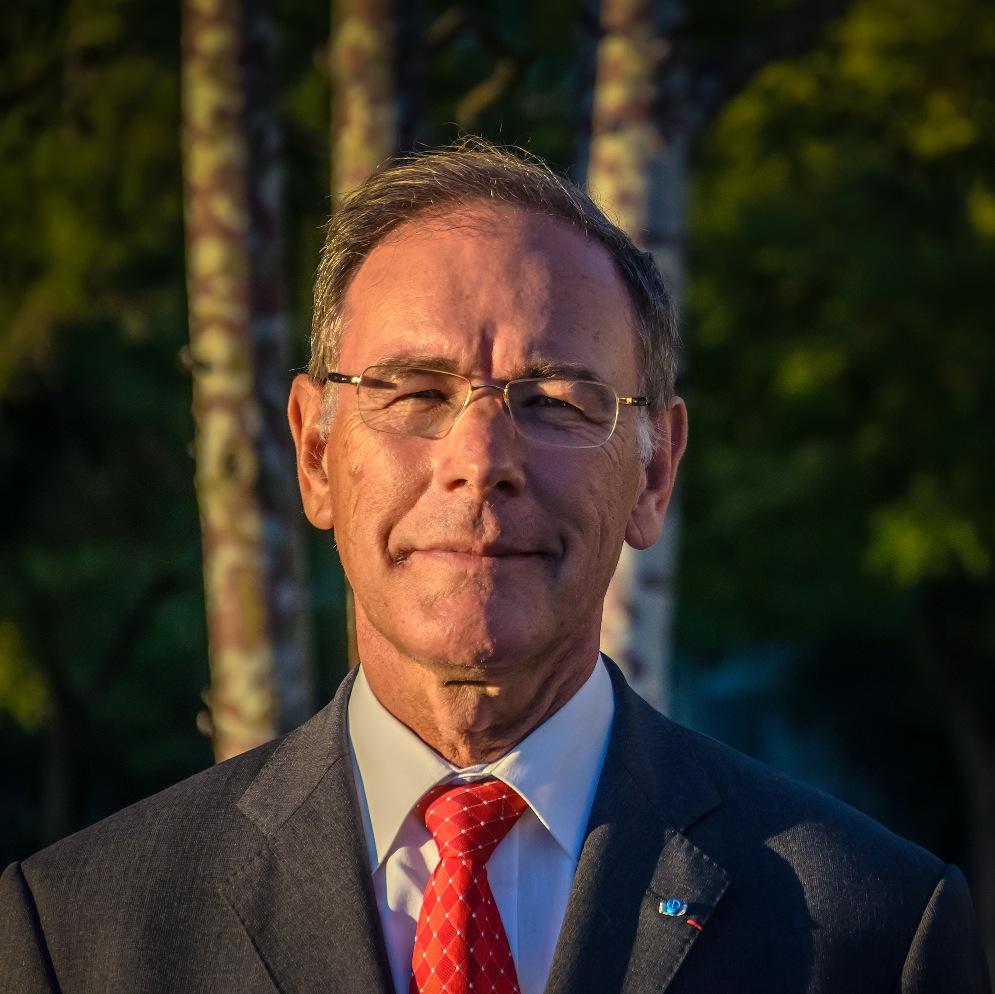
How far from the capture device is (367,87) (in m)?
5.74

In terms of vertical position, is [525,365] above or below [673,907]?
above

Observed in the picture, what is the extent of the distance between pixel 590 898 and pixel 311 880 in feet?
1.45

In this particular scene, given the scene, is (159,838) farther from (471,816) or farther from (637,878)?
(637,878)

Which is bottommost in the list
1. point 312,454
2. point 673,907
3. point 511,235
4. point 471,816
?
point 673,907

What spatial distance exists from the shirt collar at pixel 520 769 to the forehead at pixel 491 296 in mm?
571

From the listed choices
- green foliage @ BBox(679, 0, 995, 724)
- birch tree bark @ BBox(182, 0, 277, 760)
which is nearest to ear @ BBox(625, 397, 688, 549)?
birch tree bark @ BBox(182, 0, 277, 760)

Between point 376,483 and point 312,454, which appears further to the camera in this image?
point 312,454

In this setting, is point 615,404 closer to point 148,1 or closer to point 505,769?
point 505,769

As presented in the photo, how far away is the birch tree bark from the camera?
5.52m

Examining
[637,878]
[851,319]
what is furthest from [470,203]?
[851,319]

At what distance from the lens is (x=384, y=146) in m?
5.67

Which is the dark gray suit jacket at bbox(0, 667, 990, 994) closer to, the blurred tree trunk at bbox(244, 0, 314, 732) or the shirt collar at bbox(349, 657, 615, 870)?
the shirt collar at bbox(349, 657, 615, 870)

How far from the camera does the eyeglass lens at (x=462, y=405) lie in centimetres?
240

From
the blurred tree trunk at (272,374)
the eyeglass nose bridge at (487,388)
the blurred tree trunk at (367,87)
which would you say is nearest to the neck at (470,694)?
the eyeglass nose bridge at (487,388)
